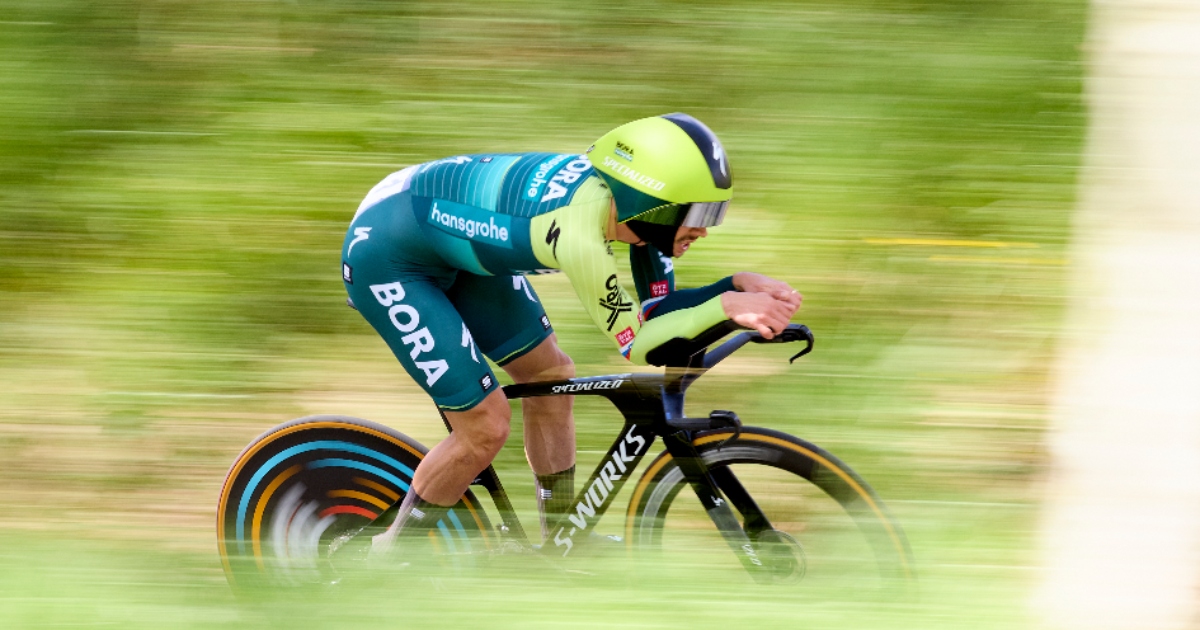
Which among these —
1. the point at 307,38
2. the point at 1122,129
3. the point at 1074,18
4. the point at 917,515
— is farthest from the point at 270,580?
the point at 1074,18

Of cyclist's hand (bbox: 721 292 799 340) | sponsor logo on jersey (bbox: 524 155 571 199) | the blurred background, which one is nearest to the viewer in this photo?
cyclist's hand (bbox: 721 292 799 340)

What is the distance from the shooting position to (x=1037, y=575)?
124 inches

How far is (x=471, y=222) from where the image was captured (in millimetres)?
3305

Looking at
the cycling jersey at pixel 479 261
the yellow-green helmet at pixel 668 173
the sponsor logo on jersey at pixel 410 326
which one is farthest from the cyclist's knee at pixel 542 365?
the yellow-green helmet at pixel 668 173

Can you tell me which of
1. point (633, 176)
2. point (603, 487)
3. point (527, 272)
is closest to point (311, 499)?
point (603, 487)

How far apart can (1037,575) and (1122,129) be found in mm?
1182

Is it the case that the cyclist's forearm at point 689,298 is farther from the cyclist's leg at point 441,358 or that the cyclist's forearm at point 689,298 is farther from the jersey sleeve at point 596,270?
the cyclist's leg at point 441,358

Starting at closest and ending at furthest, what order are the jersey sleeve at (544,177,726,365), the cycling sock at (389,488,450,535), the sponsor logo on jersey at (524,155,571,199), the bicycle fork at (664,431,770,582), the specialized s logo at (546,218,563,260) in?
the jersey sleeve at (544,177,726,365), the specialized s logo at (546,218,563,260), the sponsor logo on jersey at (524,155,571,199), the bicycle fork at (664,431,770,582), the cycling sock at (389,488,450,535)

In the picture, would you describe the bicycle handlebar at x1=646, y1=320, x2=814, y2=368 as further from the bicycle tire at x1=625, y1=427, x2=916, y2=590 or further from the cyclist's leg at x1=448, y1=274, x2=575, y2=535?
the cyclist's leg at x1=448, y1=274, x2=575, y2=535

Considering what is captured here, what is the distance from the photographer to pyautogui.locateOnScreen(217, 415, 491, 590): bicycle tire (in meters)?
3.75

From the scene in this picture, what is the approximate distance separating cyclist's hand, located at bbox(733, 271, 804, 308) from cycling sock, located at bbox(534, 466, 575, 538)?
94 centimetres

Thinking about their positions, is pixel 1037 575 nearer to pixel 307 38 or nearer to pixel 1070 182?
pixel 1070 182

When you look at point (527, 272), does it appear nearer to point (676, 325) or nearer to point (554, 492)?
point (676, 325)

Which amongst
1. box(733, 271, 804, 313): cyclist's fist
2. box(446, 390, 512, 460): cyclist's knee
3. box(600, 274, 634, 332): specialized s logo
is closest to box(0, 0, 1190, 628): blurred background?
box(446, 390, 512, 460): cyclist's knee
